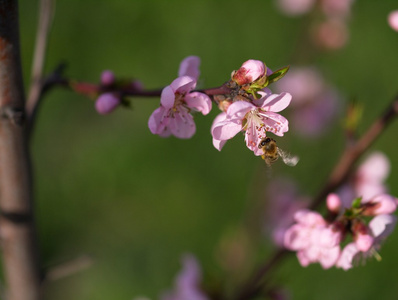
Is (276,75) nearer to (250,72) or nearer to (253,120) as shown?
(250,72)

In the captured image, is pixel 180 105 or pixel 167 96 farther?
pixel 180 105

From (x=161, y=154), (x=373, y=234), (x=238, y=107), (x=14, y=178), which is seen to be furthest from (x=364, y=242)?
(x=161, y=154)

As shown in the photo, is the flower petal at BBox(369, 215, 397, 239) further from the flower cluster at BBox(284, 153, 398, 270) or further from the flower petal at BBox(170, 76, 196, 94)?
the flower petal at BBox(170, 76, 196, 94)

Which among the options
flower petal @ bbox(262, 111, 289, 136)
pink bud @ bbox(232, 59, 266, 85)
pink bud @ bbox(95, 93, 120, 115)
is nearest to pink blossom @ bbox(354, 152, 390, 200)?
flower petal @ bbox(262, 111, 289, 136)

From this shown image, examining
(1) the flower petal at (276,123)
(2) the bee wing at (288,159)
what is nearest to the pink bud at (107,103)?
(1) the flower petal at (276,123)

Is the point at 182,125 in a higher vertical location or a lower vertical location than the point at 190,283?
higher
